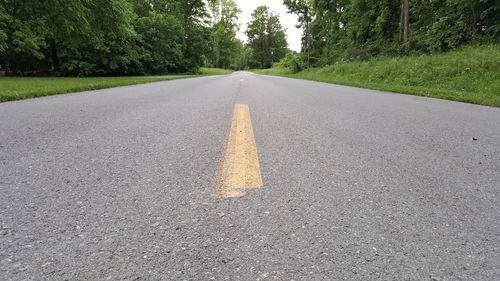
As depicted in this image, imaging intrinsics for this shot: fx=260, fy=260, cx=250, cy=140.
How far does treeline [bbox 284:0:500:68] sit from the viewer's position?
1332 centimetres

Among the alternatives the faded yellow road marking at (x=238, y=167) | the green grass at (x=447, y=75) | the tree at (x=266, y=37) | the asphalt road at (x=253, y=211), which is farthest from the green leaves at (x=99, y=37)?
the tree at (x=266, y=37)

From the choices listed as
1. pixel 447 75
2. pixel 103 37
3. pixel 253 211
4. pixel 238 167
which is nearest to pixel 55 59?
pixel 103 37

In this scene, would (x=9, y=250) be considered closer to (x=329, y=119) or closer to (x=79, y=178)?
(x=79, y=178)

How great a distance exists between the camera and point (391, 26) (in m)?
20.8

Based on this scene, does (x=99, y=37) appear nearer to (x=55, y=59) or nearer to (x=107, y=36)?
(x=107, y=36)

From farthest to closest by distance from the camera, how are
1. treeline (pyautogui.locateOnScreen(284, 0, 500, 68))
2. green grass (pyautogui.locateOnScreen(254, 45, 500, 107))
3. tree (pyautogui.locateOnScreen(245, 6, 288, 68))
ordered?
A: tree (pyautogui.locateOnScreen(245, 6, 288, 68)), treeline (pyautogui.locateOnScreen(284, 0, 500, 68)), green grass (pyautogui.locateOnScreen(254, 45, 500, 107))

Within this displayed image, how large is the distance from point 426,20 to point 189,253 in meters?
22.3

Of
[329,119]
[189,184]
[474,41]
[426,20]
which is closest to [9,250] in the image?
[189,184]

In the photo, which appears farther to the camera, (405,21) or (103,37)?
(103,37)

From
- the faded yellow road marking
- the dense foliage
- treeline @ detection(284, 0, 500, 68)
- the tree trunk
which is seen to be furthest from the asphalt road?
the tree trunk

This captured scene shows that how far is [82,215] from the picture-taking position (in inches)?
46.1

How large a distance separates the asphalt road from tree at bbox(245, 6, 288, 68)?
3072 inches

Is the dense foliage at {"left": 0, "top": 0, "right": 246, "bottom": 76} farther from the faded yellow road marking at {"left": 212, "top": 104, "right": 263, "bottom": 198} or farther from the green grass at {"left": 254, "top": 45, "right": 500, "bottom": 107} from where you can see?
the green grass at {"left": 254, "top": 45, "right": 500, "bottom": 107}

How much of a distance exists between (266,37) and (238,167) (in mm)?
80361
